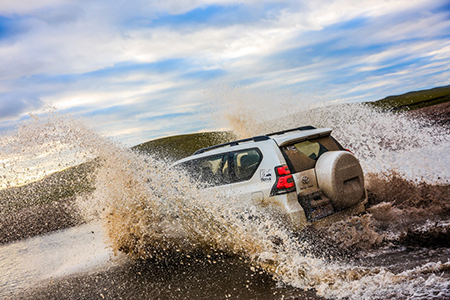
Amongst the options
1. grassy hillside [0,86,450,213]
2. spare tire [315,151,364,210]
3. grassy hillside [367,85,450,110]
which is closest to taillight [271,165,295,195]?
spare tire [315,151,364,210]

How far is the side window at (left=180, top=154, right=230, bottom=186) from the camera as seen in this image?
608 cm

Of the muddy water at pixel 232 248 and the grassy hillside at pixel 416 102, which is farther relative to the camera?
the grassy hillside at pixel 416 102

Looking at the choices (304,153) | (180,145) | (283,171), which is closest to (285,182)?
(283,171)

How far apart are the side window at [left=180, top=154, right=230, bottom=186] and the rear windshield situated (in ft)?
3.57

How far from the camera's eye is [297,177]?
547 cm

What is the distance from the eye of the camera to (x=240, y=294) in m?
4.36

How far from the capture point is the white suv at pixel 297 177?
5.39 metres

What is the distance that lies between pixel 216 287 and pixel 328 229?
1.98m

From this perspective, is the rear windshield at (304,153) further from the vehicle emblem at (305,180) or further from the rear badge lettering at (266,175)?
the rear badge lettering at (266,175)

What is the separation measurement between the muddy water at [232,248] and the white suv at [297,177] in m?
0.23

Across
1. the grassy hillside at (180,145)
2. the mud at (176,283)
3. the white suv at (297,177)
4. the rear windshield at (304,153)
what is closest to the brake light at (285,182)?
the white suv at (297,177)

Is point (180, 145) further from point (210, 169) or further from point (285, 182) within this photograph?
point (285, 182)

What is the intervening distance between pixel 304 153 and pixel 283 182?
66 cm

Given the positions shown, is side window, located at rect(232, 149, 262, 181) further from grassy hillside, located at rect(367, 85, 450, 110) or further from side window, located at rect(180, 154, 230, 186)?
grassy hillside, located at rect(367, 85, 450, 110)
